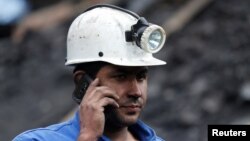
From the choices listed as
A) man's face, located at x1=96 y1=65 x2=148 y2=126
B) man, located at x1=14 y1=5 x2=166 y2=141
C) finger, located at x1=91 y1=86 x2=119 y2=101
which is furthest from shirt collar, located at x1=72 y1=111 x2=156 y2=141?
finger, located at x1=91 y1=86 x2=119 y2=101

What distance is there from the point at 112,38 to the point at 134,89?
33cm

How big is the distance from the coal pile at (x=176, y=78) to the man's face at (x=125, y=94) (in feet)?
16.1

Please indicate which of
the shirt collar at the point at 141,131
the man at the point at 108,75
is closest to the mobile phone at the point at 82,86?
the man at the point at 108,75

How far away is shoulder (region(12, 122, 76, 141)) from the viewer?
161 inches

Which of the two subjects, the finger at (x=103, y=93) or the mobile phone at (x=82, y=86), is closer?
the finger at (x=103, y=93)

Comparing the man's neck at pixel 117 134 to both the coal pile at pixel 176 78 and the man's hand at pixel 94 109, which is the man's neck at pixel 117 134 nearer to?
the man's hand at pixel 94 109

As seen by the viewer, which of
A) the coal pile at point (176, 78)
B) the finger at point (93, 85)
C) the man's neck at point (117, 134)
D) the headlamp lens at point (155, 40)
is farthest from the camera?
the coal pile at point (176, 78)

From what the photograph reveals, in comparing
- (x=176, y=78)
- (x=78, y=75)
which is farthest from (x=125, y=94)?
(x=176, y=78)

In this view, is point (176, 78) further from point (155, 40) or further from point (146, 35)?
point (146, 35)

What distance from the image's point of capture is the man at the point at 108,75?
13.4ft

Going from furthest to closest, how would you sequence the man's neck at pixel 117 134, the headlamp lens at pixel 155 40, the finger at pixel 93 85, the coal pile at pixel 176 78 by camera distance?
the coal pile at pixel 176 78 < the headlamp lens at pixel 155 40 < the man's neck at pixel 117 134 < the finger at pixel 93 85

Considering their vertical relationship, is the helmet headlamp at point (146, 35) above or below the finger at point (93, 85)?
above

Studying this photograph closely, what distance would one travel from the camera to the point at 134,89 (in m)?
4.17

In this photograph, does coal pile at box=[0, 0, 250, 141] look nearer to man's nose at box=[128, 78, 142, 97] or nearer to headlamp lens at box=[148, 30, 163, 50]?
headlamp lens at box=[148, 30, 163, 50]
